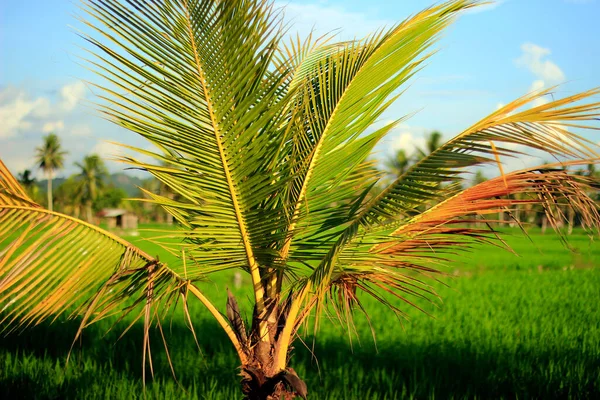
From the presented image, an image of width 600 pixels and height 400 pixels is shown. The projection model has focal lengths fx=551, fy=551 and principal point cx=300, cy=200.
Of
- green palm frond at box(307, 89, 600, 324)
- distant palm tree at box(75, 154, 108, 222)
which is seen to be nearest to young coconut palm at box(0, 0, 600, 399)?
green palm frond at box(307, 89, 600, 324)

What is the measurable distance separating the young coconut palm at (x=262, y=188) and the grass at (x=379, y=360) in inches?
23.7

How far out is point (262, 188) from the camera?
2482 mm

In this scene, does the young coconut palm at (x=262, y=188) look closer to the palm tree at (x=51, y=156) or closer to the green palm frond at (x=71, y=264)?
the green palm frond at (x=71, y=264)

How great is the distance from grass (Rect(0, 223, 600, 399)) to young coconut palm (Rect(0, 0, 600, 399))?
1.98 feet

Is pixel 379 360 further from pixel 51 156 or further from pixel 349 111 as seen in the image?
pixel 51 156

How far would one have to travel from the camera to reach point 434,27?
2.39 m

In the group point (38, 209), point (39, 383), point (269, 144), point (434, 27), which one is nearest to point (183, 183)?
point (269, 144)

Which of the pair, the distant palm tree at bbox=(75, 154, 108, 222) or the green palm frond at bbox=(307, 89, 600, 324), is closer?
the green palm frond at bbox=(307, 89, 600, 324)

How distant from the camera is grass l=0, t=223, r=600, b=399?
4.14 meters

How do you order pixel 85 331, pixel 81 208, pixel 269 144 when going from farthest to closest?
pixel 81 208 → pixel 85 331 → pixel 269 144

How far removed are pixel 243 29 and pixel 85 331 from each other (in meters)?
5.06

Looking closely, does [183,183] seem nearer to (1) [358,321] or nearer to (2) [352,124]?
(2) [352,124]

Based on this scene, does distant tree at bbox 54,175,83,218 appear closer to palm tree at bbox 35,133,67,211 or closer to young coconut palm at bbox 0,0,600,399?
palm tree at bbox 35,133,67,211

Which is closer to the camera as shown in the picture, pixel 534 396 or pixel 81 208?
pixel 534 396
